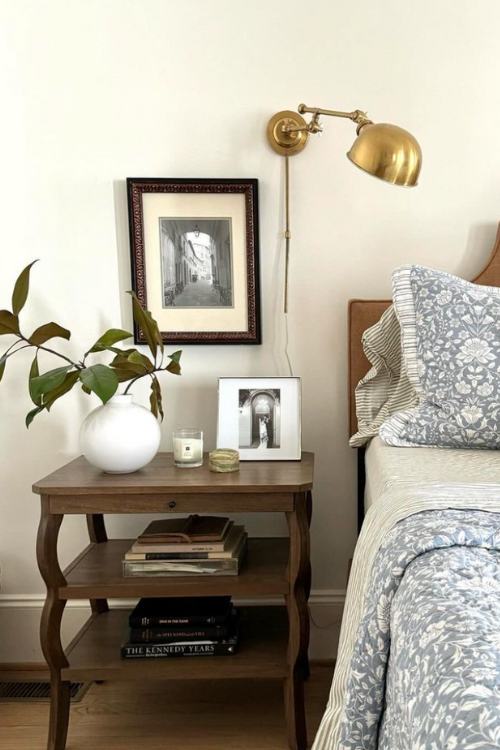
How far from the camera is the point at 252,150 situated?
2242 millimetres

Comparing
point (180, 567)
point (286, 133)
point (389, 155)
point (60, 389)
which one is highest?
point (286, 133)

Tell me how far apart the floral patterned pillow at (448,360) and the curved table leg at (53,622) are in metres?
0.86

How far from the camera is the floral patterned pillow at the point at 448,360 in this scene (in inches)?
69.2

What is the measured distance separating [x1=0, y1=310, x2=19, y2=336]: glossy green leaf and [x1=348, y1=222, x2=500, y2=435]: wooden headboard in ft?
3.16

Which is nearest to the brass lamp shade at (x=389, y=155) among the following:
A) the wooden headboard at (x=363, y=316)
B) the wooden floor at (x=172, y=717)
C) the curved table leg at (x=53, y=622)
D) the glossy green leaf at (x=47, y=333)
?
the wooden headboard at (x=363, y=316)

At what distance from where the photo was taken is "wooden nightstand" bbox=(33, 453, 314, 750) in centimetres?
180

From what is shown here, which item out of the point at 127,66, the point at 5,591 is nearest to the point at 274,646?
the point at 5,591

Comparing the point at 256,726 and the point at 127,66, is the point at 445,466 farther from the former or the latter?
the point at 127,66

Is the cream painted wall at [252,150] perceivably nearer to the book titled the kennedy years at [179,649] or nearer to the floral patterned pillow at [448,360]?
the floral patterned pillow at [448,360]

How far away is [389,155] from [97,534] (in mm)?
1351

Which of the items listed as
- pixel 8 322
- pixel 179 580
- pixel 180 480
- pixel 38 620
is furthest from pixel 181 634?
pixel 8 322

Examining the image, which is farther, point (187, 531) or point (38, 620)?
point (38, 620)

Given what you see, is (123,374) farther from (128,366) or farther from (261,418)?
(261,418)

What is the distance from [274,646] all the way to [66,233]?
135 centimetres
